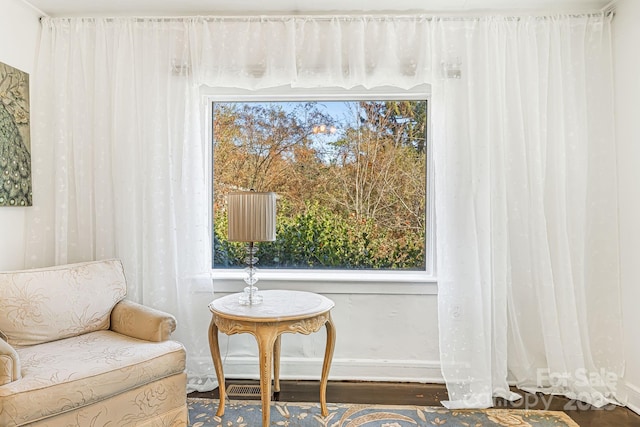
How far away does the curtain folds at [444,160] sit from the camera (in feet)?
7.73

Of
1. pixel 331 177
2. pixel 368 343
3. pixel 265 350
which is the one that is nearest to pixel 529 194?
pixel 331 177

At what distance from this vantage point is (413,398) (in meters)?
2.36

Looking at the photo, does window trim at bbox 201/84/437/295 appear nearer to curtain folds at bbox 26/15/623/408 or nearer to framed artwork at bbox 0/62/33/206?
curtain folds at bbox 26/15/623/408

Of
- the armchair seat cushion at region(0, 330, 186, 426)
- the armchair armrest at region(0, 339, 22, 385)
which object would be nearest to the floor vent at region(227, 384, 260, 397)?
the armchair seat cushion at region(0, 330, 186, 426)

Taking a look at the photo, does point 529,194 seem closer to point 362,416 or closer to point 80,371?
point 362,416

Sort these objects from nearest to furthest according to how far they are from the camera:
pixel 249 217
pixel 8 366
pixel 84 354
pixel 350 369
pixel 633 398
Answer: pixel 8 366
pixel 84 354
pixel 249 217
pixel 633 398
pixel 350 369

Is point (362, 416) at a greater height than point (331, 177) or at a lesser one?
lesser

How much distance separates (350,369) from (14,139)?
258 cm

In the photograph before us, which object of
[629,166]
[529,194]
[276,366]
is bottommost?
[276,366]

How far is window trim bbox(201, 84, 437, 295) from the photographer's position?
2.60 m

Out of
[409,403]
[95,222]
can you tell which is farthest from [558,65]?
[95,222]

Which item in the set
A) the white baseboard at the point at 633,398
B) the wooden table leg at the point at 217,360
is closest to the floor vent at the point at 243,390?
the wooden table leg at the point at 217,360

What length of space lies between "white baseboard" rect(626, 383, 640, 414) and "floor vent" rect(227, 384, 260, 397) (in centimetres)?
221

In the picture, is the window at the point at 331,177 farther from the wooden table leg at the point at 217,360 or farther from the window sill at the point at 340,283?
the wooden table leg at the point at 217,360
